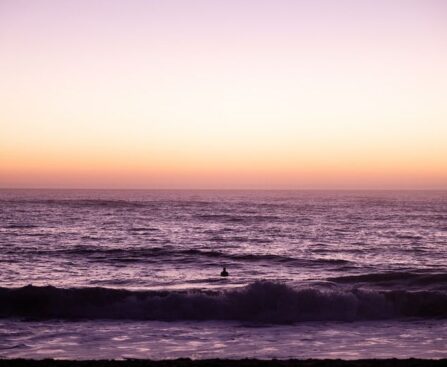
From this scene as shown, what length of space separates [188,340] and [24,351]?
12.9 ft

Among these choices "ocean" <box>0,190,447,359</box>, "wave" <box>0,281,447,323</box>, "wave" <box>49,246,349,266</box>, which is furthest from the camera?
"wave" <box>49,246,349,266</box>

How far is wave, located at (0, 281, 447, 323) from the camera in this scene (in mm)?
16844

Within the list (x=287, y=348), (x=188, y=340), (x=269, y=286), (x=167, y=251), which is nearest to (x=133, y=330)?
(x=188, y=340)

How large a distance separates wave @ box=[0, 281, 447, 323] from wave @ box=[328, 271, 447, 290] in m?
4.15

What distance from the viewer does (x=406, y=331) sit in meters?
14.7

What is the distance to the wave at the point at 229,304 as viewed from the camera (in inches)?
663
